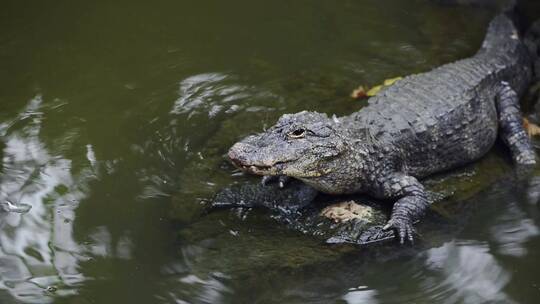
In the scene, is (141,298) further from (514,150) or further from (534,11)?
(534,11)

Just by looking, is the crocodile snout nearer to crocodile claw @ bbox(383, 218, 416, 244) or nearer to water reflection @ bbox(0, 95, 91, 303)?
crocodile claw @ bbox(383, 218, 416, 244)

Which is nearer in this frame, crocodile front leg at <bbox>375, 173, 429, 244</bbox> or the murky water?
the murky water

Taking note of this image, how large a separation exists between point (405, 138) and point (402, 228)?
3.00 feet

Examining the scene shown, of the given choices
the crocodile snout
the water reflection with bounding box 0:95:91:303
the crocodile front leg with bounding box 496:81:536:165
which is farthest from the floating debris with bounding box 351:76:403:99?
the water reflection with bounding box 0:95:91:303

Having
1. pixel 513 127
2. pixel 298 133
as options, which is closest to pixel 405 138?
pixel 298 133

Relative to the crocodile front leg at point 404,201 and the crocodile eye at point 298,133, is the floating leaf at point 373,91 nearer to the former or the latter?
the crocodile front leg at point 404,201

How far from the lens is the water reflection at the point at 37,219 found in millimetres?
4480

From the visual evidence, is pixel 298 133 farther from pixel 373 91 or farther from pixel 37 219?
pixel 37 219

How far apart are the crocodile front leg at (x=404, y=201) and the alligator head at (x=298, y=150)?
475 millimetres

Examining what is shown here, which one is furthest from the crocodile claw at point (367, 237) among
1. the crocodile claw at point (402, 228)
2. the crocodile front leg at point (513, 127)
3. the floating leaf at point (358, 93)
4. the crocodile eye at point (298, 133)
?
the floating leaf at point (358, 93)

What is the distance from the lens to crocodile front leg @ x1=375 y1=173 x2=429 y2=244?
4855 mm

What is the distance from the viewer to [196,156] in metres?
5.77

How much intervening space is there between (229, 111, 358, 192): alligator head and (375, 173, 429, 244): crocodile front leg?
0.48 meters

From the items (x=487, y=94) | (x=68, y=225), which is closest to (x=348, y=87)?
(x=487, y=94)
